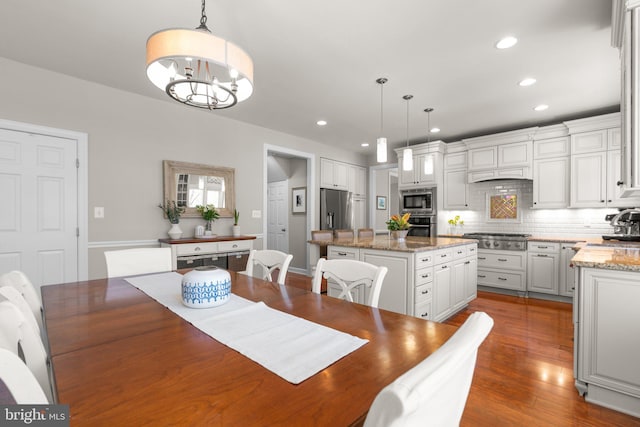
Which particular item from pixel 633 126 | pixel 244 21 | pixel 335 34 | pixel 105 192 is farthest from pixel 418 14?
pixel 105 192

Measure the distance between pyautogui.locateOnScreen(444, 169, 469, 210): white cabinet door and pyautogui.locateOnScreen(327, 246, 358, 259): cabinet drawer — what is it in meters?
2.83

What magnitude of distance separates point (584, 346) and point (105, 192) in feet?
14.0

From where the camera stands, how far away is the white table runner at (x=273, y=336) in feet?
2.52

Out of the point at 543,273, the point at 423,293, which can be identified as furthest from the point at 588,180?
the point at 423,293

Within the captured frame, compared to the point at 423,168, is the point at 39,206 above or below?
below

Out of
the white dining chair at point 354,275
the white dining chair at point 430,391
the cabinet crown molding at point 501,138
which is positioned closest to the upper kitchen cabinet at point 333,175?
the cabinet crown molding at point 501,138

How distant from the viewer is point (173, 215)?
3.46 m

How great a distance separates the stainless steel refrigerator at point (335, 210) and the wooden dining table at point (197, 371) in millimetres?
4270

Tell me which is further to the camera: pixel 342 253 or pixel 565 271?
pixel 565 271

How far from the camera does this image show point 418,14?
6.61 ft

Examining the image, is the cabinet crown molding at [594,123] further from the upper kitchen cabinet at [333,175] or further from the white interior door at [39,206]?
the white interior door at [39,206]

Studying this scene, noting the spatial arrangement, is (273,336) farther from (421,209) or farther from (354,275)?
(421,209)

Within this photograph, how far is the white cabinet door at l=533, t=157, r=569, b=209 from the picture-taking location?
4.01m

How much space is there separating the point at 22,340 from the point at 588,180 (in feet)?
17.4
